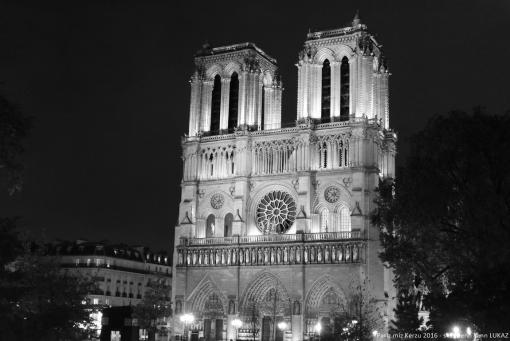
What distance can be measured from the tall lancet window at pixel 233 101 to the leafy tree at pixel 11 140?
151 ft

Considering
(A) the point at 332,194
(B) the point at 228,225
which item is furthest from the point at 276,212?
(B) the point at 228,225

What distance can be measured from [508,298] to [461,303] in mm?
2055

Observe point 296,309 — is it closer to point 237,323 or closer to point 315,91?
point 237,323

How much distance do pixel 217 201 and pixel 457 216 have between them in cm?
3715

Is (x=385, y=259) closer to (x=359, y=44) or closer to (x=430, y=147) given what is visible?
(x=430, y=147)

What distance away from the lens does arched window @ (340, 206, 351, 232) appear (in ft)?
206

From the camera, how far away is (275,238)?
6328 centimetres

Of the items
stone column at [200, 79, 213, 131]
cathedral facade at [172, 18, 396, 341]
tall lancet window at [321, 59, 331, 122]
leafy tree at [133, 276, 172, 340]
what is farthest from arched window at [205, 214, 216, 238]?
tall lancet window at [321, 59, 331, 122]

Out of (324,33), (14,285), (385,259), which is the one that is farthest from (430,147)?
(324,33)

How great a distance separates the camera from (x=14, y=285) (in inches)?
1021

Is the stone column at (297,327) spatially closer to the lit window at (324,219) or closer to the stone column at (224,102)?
the lit window at (324,219)

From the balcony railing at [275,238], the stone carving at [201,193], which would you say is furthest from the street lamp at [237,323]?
the stone carving at [201,193]

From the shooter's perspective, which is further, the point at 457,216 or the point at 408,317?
the point at 408,317

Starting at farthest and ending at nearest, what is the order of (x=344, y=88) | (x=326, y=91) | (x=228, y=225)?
(x=228, y=225)
(x=326, y=91)
(x=344, y=88)
